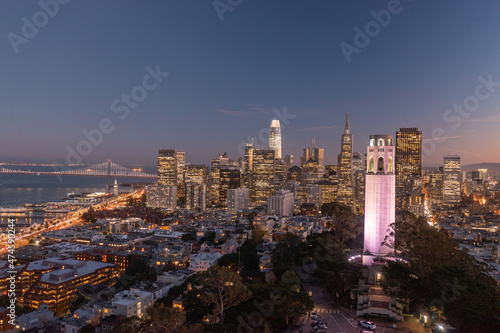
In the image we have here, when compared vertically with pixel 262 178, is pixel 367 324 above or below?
below

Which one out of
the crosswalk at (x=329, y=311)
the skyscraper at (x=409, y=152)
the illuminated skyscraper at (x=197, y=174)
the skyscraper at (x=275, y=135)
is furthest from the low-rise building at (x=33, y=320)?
the skyscraper at (x=275, y=135)

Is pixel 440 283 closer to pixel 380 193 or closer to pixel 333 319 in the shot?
pixel 333 319

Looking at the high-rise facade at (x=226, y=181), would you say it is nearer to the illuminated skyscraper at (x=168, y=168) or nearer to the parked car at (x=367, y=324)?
the illuminated skyscraper at (x=168, y=168)

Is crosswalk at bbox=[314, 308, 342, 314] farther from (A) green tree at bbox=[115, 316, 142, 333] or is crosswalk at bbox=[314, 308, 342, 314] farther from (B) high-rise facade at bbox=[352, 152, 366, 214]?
(B) high-rise facade at bbox=[352, 152, 366, 214]

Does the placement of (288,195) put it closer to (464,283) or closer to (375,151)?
(375,151)

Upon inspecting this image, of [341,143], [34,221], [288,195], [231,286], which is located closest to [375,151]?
[231,286]

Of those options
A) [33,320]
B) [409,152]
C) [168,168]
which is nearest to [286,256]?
[33,320]
